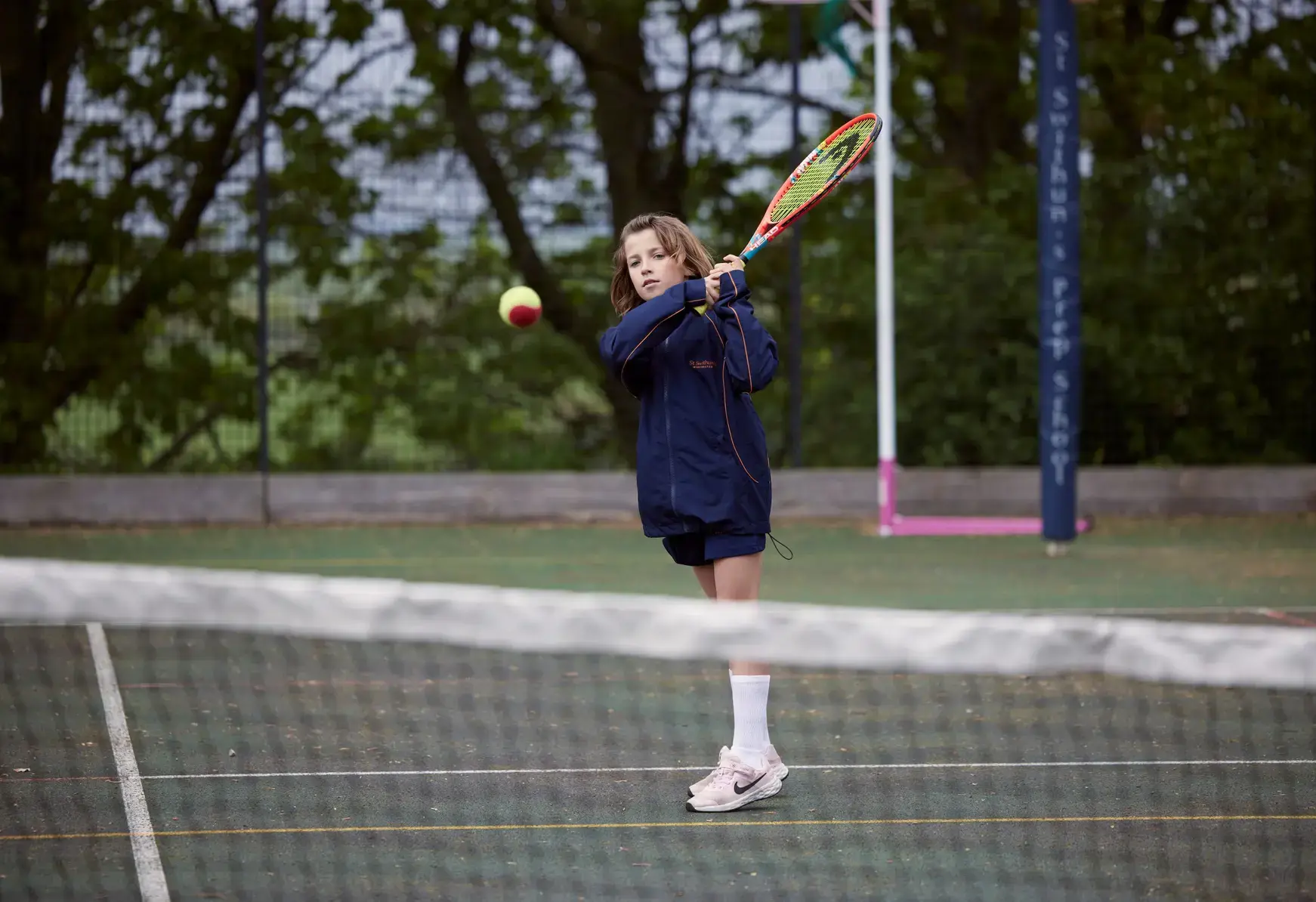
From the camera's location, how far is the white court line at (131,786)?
13.7ft

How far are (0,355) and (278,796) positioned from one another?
7598 mm

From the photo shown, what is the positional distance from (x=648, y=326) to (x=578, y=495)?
24.7 ft

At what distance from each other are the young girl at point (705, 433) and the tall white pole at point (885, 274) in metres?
5.81

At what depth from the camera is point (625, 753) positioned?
5625 millimetres

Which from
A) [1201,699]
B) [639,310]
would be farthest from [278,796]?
[1201,699]

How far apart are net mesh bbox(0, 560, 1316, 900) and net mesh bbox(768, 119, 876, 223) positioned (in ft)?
4.56

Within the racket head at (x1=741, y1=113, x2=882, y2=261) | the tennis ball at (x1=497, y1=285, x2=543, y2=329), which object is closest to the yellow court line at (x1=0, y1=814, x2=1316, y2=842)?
the racket head at (x1=741, y1=113, x2=882, y2=261)

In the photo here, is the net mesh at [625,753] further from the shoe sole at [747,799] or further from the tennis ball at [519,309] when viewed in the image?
the tennis ball at [519,309]

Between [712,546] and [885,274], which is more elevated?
[885,274]

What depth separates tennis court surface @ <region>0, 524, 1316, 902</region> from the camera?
11.3 ft

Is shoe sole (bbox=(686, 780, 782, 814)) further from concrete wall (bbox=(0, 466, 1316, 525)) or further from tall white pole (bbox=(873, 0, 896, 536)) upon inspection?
concrete wall (bbox=(0, 466, 1316, 525))

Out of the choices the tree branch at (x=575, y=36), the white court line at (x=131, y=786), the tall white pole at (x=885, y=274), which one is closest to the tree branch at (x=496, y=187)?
the tree branch at (x=575, y=36)

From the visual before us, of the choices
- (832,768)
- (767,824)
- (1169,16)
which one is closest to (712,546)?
(767,824)

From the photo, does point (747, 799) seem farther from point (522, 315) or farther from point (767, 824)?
point (522, 315)
